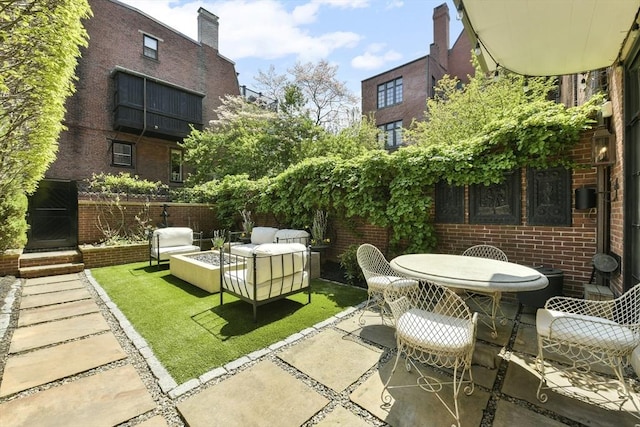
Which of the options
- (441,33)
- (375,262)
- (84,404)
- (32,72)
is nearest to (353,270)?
(375,262)

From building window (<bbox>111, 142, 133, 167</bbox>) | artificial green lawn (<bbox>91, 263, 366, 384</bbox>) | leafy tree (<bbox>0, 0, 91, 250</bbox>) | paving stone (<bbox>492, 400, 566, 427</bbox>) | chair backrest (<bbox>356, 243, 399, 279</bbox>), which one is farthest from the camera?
building window (<bbox>111, 142, 133, 167</bbox>)

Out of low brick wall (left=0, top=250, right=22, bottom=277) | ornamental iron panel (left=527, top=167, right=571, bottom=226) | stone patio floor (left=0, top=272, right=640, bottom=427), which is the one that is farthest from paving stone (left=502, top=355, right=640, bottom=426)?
low brick wall (left=0, top=250, right=22, bottom=277)

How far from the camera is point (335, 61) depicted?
15.2 m

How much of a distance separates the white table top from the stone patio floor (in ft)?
2.49

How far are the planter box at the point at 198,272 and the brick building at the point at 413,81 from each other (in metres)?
13.9

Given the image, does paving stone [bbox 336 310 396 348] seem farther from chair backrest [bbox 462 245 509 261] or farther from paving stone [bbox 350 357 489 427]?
chair backrest [bbox 462 245 509 261]

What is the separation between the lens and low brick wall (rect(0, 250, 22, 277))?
5.37 m

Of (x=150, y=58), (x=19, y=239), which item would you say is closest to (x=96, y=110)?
(x=150, y=58)

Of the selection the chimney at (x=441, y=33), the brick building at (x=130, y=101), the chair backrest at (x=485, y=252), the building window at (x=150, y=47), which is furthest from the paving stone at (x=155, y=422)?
the chimney at (x=441, y=33)

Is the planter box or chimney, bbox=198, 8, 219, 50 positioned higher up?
chimney, bbox=198, 8, 219, 50

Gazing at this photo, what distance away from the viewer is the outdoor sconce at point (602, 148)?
316 centimetres

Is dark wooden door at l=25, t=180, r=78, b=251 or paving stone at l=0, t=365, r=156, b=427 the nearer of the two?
paving stone at l=0, t=365, r=156, b=427

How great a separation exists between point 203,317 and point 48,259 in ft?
17.0

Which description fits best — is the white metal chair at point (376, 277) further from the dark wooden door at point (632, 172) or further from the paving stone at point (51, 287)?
the paving stone at point (51, 287)
